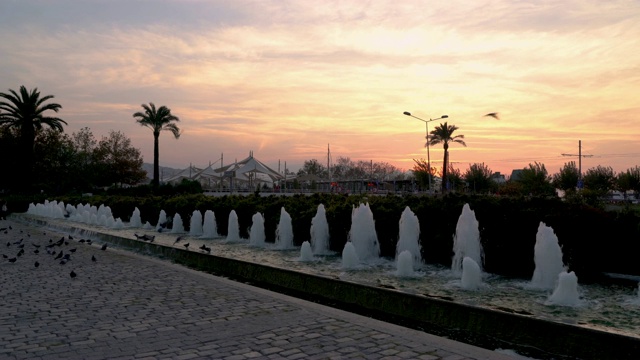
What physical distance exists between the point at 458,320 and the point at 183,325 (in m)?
2.99

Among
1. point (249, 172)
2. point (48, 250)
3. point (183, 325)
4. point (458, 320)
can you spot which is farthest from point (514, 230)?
point (249, 172)

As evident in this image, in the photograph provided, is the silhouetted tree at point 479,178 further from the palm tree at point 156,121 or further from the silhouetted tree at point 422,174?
the palm tree at point 156,121

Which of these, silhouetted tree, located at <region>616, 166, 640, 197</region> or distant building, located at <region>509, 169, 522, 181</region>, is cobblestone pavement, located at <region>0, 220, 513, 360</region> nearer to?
silhouetted tree, located at <region>616, 166, 640, 197</region>

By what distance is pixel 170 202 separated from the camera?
68.1 feet

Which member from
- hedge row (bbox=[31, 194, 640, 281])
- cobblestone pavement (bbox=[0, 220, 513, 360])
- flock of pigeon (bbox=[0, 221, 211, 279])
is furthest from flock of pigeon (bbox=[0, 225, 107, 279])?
hedge row (bbox=[31, 194, 640, 281])

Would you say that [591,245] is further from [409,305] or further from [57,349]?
[57,349]

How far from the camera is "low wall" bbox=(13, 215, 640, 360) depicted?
4.63 m

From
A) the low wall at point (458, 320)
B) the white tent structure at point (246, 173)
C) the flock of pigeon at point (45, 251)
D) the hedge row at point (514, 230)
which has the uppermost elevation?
the white tent structure at point (246, 173)

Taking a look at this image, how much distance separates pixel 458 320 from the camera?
18.7 feet

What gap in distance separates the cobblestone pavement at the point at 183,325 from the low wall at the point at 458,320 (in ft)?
1.64

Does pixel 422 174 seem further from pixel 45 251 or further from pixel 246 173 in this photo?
pixel 45 251

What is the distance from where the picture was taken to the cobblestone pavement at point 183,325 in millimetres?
4891

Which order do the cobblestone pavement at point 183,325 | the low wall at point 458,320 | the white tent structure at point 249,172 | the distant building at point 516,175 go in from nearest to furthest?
1. the low wall at point 458,320
2. the cobblestone pavement at point 183,325
3. the white tent structure at point 249,172
4. the distant building at point 516,175

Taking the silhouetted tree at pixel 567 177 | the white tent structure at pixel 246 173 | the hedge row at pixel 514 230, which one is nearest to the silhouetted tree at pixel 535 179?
the silhouetted tree at pixel 567 177
